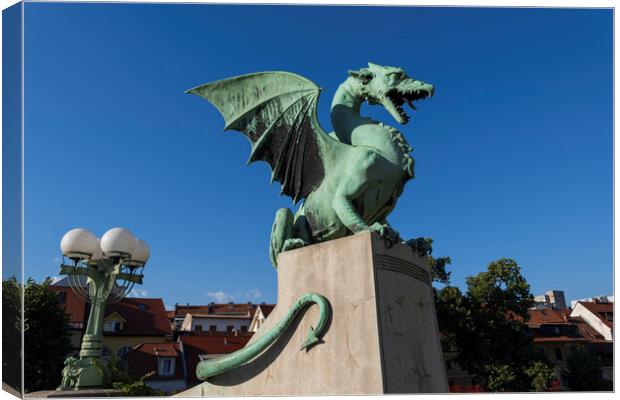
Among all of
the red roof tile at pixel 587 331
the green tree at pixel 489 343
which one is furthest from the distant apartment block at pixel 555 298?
the green tree at pixel 489 343

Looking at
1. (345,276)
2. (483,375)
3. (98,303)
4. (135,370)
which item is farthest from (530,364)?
(345,276)

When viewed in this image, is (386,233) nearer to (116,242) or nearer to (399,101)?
(399,101)

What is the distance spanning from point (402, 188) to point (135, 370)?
1032 inches

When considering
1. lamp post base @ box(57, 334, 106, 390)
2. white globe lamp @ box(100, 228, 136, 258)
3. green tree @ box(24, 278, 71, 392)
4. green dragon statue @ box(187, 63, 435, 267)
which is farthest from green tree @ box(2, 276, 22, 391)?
green tree @ box(24, 278, 71, 392)

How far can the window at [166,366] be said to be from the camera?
29734 mm

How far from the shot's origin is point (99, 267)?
9445 millimetres

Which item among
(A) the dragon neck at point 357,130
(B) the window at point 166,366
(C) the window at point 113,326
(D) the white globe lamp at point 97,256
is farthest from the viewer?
(C) the window at point 113,326

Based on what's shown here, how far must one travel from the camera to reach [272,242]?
5.82m

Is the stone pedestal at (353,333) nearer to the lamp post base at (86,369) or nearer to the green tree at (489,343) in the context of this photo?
the lamp post base at (86,369)

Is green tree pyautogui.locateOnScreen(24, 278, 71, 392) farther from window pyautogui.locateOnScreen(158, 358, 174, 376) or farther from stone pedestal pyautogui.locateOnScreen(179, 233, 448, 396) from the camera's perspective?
stone pedestal pyautogui.locateOnScreen(179, 233, 448, 396)

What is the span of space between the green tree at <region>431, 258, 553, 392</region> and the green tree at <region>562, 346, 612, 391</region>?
19.1 feet

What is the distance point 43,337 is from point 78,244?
573 inches

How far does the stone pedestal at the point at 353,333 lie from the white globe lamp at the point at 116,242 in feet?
15.1

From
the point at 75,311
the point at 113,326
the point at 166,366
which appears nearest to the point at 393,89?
the point at 166,366
